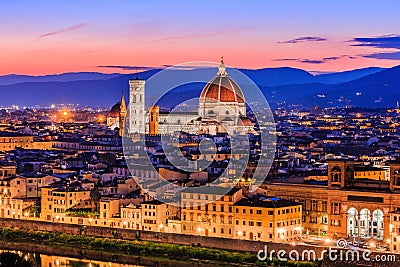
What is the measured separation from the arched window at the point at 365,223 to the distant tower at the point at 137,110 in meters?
30.2

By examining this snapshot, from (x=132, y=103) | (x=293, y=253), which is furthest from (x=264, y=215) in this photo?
(x=132, y=103)

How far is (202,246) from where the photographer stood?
2047cm

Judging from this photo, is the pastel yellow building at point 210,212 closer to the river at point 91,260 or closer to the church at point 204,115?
the river at point 91,260

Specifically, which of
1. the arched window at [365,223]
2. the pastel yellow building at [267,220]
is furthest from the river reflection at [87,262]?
the arched window at [365,223]

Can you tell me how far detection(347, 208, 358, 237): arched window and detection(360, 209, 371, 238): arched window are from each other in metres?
0.12

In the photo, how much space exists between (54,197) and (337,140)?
2899cm

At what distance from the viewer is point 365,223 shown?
2012 cm

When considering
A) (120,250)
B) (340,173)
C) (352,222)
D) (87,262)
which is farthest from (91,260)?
(340,173)

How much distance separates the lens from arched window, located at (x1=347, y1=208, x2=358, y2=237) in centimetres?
2025

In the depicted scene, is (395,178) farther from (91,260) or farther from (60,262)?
(60,262)

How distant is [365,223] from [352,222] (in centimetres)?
31

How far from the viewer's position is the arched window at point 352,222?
20250 mm

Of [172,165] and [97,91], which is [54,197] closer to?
[172,165]

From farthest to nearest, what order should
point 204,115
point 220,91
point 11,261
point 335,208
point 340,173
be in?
point 204,115, point 220,91, point 340,173, point 335,208, point 11,261
